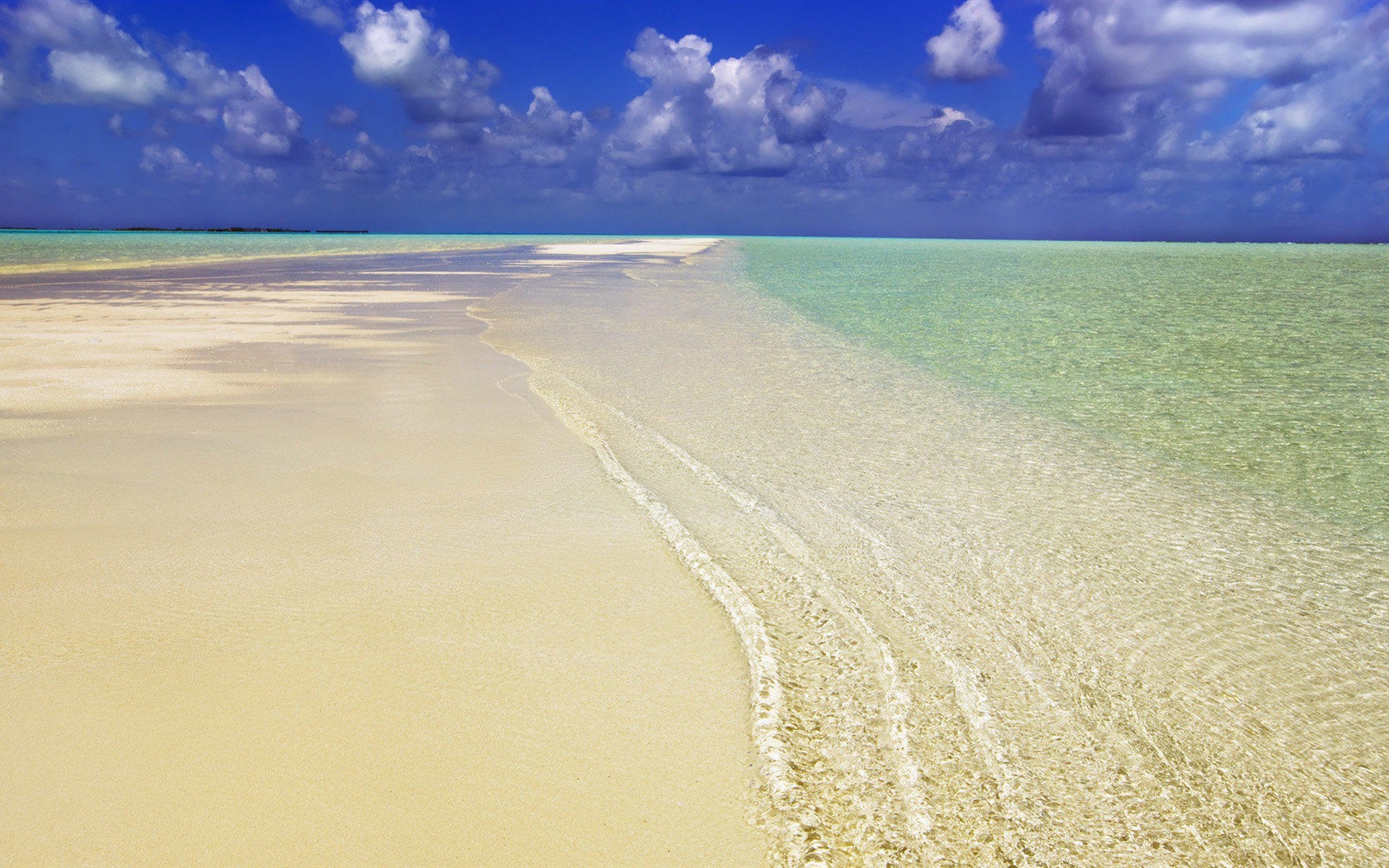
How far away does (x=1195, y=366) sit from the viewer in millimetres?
10539

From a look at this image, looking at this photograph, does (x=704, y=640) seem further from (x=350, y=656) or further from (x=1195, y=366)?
(x=1195, y=366)

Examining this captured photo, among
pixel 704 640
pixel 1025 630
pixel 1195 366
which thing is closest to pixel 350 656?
pixel 704 640

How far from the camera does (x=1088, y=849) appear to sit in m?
2.25

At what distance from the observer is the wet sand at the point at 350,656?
2.31 m

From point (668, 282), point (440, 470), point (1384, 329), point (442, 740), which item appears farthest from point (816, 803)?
point (668, 282)

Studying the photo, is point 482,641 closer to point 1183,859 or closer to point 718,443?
point 1183,859

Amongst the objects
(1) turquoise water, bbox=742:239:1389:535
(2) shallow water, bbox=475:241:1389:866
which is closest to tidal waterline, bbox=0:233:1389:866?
(2) shallow water, bbox=475:241:1389:866

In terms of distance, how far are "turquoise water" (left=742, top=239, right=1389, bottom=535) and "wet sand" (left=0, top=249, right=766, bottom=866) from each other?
4497 mm

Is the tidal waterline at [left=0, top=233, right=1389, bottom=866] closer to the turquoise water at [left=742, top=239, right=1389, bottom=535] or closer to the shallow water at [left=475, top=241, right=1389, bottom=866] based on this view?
the shallow water at [left=475, top=241, right=1389, bottom=866]

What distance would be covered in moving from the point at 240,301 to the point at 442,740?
1809 cm

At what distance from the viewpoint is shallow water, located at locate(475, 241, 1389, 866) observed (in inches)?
93.9

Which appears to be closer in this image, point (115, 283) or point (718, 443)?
point (718, 443)

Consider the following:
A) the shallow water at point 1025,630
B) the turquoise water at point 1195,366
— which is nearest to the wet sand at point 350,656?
the shallow water at point 1025,630

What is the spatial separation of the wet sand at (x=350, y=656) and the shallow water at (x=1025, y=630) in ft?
1.05
